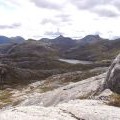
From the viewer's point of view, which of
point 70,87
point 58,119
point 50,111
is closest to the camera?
point 58,119

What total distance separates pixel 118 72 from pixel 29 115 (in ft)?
65.1

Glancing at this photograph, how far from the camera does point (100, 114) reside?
2672 centimetres

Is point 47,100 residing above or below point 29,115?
below

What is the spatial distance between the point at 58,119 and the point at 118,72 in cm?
1929

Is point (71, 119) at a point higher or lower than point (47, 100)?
higher

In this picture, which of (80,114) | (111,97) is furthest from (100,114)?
(111,97)

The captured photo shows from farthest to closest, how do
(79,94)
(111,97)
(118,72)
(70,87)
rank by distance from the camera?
(70,87) < (79,94) < (118,72) < (111,97)

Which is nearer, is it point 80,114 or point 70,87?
point 80,114

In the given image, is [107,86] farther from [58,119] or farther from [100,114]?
[58,119]

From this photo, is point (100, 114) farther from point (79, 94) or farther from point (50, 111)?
point (79, 94)

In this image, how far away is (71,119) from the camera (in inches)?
988

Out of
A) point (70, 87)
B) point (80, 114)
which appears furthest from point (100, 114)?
point (70, 87)

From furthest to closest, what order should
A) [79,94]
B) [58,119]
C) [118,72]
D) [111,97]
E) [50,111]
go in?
[79,94] < [118,72] < [111,97] < [50,111] < [58,119]

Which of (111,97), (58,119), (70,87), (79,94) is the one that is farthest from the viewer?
(70,87)
